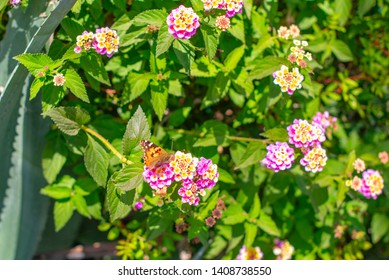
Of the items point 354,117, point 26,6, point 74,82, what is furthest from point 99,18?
point 354,117

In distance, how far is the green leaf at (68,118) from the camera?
4.87ft

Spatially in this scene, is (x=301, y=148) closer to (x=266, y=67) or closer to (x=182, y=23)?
(x=266, y=67)

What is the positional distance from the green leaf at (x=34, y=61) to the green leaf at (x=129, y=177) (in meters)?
0.39

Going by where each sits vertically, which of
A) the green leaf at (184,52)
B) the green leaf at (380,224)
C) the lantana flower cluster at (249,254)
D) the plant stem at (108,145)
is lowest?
the green leaf at (380,224)

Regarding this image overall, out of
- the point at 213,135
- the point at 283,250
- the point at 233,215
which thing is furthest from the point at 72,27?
the point at 283,250

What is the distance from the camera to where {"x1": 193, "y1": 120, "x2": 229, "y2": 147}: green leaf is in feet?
5.84

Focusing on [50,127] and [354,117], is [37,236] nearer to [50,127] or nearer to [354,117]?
[50,127]

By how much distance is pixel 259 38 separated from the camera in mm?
1863

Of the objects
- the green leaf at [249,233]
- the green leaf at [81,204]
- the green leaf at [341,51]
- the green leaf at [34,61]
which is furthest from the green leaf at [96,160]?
the green leaf at [341,51]

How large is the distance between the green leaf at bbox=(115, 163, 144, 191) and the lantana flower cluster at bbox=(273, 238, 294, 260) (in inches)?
39.1

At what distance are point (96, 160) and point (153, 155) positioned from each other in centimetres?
28

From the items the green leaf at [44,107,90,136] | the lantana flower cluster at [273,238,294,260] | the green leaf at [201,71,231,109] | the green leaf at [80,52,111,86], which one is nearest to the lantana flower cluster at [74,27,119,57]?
the green leaf at [80,52,111,86]

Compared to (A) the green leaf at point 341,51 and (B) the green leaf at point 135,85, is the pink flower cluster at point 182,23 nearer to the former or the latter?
(B) the green leaf at point 135,85

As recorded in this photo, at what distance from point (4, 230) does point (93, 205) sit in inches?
14.7
